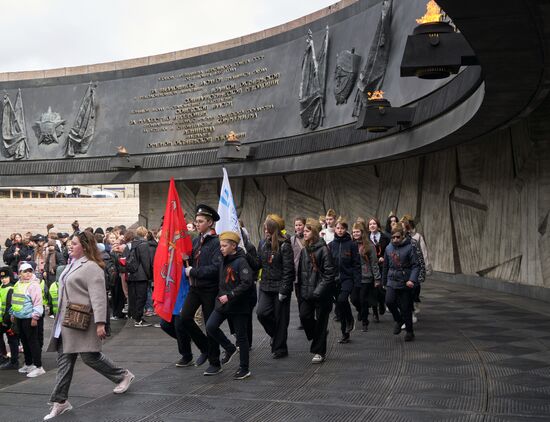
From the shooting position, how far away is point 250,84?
86.8 ft

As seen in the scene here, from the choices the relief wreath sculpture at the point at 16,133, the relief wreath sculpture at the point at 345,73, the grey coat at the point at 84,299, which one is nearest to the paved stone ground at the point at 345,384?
the grey coat at the point at 84,299

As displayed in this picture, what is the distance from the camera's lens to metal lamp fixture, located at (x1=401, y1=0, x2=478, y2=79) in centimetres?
934

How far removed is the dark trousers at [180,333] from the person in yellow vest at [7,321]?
7.01 feet

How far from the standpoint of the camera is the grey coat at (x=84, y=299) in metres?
7.24

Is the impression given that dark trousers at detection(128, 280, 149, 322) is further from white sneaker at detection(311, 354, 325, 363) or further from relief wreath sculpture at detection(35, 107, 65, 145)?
relief wreath sculpture at detection(35, 107, 65, 145)

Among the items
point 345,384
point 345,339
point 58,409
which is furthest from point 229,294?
point 345,339

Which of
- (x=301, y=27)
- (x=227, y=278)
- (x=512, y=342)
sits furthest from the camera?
(x=301, y=27)

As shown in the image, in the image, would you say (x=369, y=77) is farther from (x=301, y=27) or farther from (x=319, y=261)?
(x=319, y=261)

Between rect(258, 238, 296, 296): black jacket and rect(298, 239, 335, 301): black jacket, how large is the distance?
166 mm

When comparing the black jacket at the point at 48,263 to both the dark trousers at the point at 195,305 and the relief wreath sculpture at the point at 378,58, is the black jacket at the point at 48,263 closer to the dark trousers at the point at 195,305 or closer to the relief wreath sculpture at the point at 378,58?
the dark trousers at the point at 195,305

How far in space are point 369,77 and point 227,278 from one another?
12369 mm

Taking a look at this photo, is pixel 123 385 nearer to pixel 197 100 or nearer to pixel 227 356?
pixel 227 356

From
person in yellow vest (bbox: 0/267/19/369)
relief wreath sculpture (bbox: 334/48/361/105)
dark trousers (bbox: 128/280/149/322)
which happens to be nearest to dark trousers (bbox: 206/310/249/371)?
person in yellow vest (bbox: 0/267/19/369)

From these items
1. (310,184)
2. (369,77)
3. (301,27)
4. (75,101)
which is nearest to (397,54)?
(369,77)
